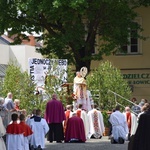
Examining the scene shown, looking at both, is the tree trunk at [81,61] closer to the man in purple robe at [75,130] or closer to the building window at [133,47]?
the building window at [133,47]

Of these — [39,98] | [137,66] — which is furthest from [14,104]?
[137,66]

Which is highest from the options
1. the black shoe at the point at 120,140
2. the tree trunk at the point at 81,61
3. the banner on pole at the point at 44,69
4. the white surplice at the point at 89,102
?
the tree trunk at the point at 81,61

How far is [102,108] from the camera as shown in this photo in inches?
1320

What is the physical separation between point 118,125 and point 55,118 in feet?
7.97

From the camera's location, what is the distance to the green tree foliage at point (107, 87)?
111 ft

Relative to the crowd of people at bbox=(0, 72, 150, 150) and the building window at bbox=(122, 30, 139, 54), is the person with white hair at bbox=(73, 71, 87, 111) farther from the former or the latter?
the building window at bbox=(122, 30, 139, 54)

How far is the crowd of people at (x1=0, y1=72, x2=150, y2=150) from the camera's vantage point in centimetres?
2025

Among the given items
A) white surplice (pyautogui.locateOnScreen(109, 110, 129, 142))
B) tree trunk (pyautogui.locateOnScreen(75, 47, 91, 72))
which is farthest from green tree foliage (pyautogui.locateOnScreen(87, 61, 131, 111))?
white surplice (pyautogui.locateOnScreen(109, 110, 129, 142))

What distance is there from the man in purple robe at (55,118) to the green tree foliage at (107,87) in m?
7.15

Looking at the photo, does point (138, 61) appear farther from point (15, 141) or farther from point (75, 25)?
point (15, 141)

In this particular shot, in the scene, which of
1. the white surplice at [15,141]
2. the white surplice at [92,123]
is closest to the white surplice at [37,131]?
the white surplice at [15,141]

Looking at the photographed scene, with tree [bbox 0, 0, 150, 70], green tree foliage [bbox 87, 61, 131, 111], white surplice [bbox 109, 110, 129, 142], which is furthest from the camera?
tree [bbox 0, 0, 150, 70]

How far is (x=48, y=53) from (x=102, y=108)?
921 centimetres

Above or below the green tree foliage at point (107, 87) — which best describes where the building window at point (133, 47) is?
above
